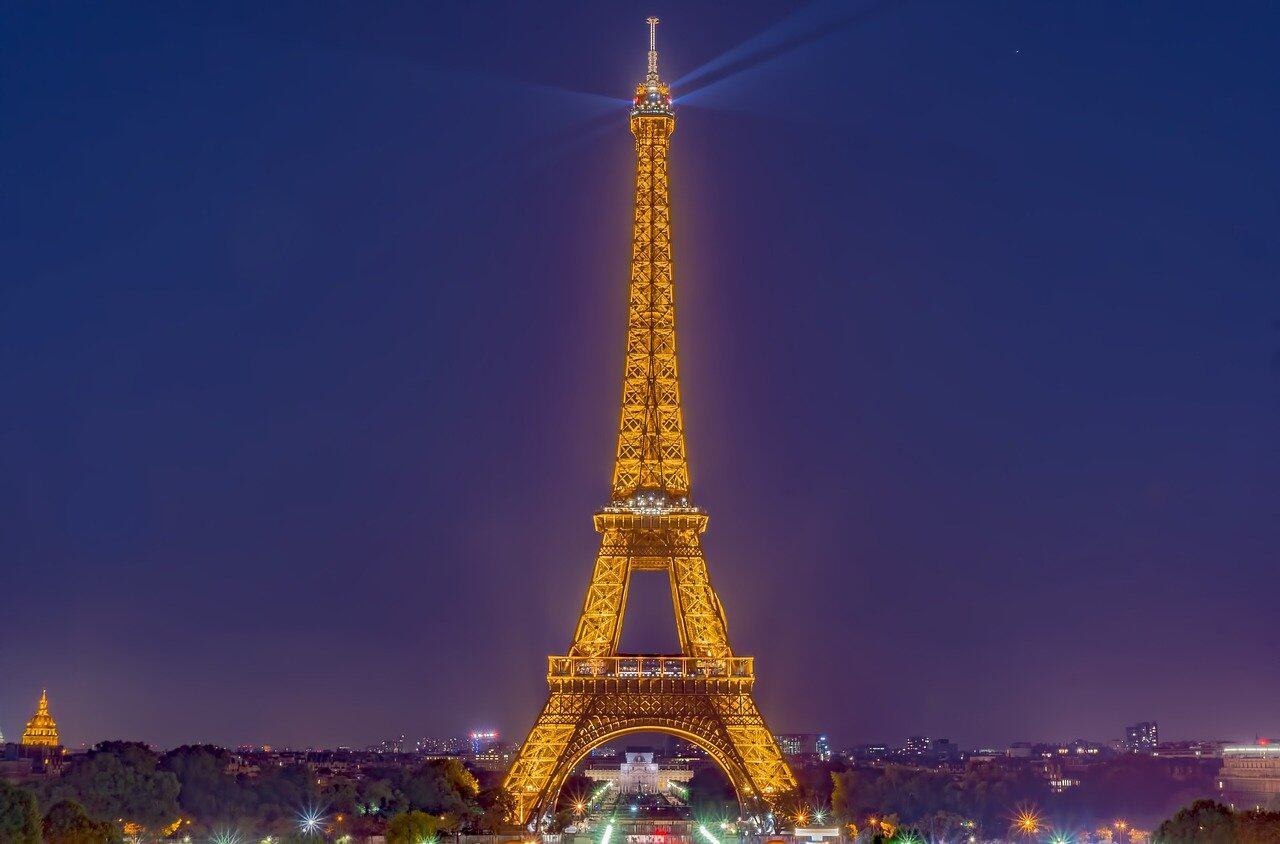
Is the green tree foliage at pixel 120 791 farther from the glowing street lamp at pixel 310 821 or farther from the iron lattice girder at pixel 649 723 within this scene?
the iron lattice girder at pixel 649 723

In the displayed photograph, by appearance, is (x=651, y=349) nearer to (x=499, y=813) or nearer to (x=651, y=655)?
(x=651, y=655)

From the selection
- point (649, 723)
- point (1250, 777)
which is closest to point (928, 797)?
point (1250, 777)

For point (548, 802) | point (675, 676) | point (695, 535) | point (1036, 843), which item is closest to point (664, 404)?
point (695, 535)

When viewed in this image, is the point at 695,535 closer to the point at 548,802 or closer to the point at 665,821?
the point at 548,802

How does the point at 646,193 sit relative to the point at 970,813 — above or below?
above

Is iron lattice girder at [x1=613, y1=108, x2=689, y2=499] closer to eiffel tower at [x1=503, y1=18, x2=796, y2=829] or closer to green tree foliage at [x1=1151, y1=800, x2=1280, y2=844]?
eiffel tower at [x1=503, y1=18, x2=796, y2=829]

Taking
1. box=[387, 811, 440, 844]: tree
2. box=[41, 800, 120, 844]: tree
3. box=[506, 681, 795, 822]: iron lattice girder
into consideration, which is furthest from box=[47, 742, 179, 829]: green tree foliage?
box=[506, 681, 795, 822]: iron lattice girder

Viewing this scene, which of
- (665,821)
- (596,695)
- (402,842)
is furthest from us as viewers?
(665,821)
